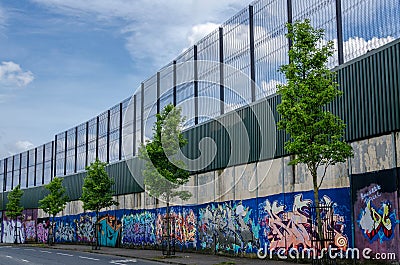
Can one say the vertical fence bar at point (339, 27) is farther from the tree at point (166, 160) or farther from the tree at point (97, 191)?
the tree at point (97, 191)

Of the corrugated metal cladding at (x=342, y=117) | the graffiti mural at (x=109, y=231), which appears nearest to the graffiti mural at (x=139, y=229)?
the graffiti mural at (x=109, y=231)

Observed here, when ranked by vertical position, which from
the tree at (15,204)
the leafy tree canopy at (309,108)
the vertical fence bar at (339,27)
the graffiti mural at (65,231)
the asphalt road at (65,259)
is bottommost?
the asphalt road at (65,259)

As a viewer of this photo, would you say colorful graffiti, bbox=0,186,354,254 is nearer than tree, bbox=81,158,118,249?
Yes

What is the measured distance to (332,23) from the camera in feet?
80.1

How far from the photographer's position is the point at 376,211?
20578 millimetres

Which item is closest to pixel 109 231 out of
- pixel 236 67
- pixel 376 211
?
pixel 236 67

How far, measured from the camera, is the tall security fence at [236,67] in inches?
887

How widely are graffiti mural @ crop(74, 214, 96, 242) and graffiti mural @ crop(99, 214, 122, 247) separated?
6.21ft

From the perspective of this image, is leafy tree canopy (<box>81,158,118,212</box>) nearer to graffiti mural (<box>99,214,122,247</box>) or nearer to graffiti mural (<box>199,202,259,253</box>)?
graffiti mural (<box>99,214,122,247</box>)

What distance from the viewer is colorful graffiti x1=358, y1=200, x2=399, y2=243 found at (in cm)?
1992

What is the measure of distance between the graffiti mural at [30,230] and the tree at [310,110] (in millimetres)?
52123

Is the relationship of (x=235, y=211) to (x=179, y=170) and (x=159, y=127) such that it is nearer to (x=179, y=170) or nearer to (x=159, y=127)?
(x=179, y=170)

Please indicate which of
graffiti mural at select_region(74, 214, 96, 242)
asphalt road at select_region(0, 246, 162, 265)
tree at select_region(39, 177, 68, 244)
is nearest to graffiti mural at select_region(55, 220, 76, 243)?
graffiti mural at select_region(74, 214, 96, 242)

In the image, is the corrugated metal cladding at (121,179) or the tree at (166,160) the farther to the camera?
the corrugated metal cladding at (121,179)
